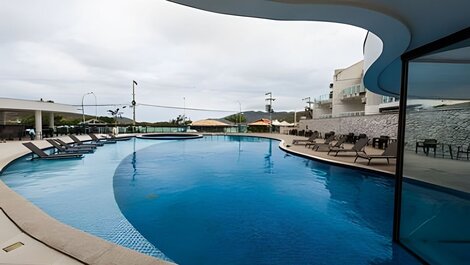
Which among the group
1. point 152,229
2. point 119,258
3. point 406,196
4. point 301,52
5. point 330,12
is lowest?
point 152,229

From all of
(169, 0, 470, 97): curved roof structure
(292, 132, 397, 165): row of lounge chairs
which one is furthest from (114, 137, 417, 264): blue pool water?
(169, 0, 470, 97): curved roof structure

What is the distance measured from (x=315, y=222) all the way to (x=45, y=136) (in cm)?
2102

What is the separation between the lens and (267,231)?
3.73 meters

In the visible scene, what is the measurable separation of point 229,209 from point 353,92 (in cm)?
3032

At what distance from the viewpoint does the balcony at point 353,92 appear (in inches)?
1160

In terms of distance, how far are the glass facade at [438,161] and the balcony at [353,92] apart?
22506 millimetres

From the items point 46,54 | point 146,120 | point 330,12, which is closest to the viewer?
point 330,12

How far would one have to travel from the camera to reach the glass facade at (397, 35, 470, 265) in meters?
2.99

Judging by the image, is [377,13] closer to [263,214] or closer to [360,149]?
[263,214]

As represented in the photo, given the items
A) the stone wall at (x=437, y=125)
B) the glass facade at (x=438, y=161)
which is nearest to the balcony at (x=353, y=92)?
the stone wall at (x=437, y=125)

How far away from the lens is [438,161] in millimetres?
7586

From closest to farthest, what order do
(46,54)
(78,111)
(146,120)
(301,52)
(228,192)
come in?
(228,192) < (301,52) < (46,54) < (78,111) < (146,120)

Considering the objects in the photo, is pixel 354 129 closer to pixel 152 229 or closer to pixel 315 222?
pixel 315 222

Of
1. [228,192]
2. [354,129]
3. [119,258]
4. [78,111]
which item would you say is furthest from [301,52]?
[78,111]
